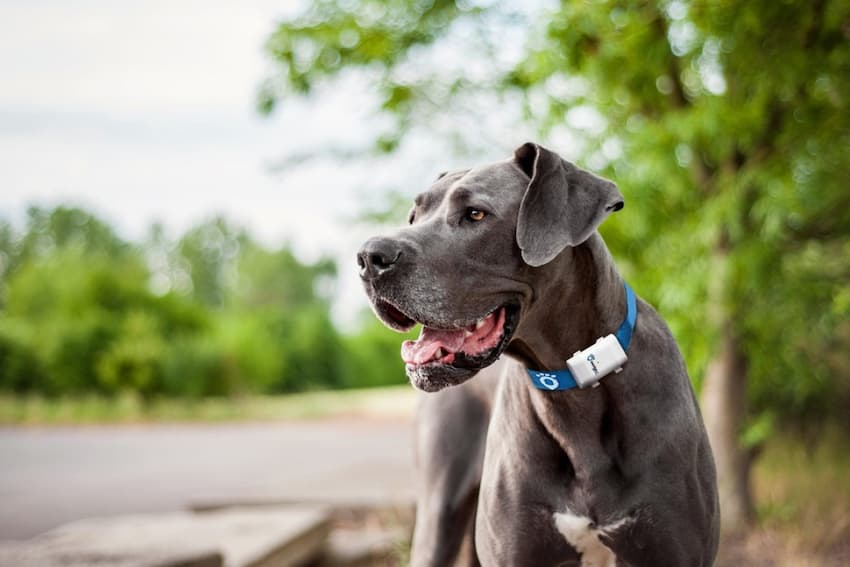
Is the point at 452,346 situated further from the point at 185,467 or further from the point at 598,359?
the point at 185,467

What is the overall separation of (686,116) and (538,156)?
3.41 metres

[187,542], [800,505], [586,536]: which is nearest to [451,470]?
[586,536]

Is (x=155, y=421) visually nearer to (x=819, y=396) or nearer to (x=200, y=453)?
(x=200, y=453)

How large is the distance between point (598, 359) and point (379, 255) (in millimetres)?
745

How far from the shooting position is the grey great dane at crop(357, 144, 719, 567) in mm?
2475

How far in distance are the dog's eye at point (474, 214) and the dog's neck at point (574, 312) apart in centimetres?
28

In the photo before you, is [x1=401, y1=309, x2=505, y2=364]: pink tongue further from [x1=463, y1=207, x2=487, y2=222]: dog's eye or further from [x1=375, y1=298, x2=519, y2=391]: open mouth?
[x1=463, y1=207, x2=487, y2=222]: dog's eye

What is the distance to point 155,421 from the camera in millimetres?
18625

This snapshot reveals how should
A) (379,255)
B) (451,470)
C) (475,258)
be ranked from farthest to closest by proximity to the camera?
(451,470) → (475,258) → (379,255)

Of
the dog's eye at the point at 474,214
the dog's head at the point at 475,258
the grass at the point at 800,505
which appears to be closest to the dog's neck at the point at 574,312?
the dog's head at the point at 475,258

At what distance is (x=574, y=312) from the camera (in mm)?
2689

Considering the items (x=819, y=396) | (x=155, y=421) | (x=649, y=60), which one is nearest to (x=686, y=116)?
(x=649, y=60)

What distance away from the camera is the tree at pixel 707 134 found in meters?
5.38

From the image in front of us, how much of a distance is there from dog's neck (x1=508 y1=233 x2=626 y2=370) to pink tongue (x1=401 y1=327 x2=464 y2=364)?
0.20m
